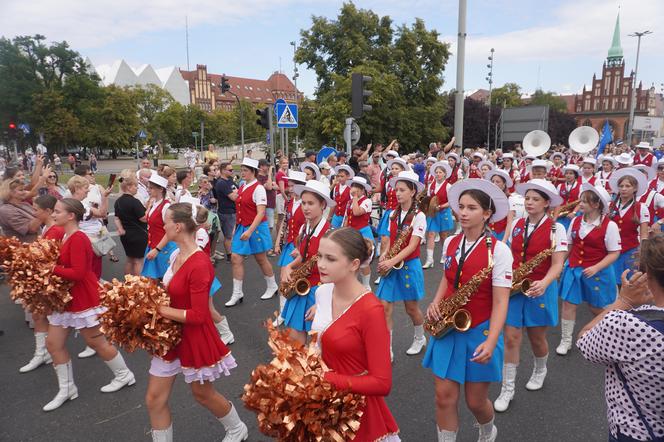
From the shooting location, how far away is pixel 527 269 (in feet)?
13.4

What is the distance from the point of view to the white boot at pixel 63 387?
164 inches

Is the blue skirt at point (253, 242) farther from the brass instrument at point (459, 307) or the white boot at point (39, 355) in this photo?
the brass instrument at point (459, 307)

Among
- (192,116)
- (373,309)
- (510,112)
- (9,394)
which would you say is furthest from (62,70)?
(373,309)

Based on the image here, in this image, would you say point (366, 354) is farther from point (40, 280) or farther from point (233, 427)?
point (40, 280)

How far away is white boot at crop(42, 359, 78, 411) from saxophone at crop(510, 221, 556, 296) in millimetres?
4208

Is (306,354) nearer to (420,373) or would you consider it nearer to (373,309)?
(373,309)

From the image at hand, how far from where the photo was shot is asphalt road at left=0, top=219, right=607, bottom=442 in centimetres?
377

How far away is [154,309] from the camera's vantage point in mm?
2975

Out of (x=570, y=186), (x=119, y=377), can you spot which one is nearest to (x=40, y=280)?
(x=119, y=377)

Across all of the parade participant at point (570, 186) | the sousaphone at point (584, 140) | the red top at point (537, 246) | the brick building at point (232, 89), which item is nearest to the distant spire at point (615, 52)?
the brick building at point (232, 89)

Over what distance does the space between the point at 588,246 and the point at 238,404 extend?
3.98 meters

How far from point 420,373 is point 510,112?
51.0 ft

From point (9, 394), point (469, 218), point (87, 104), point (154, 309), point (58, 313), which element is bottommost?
point (9, 394)

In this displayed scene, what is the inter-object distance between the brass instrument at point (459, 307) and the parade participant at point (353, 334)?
862 mm
